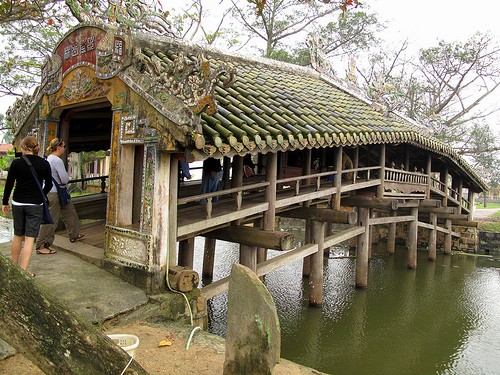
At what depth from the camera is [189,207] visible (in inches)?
Result: 275

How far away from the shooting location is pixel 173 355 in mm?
3957

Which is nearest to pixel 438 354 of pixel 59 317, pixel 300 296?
pixel 300 296

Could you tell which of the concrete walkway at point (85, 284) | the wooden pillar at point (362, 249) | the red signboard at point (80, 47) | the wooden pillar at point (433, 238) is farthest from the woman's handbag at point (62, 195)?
the wooden pillar at point (433, 238)

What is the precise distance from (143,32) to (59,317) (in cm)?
550

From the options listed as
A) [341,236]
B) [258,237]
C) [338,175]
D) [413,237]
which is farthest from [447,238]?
[258,237]

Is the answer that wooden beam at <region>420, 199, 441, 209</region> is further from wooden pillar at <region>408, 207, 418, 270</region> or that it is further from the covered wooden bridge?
the covered wooden bridge

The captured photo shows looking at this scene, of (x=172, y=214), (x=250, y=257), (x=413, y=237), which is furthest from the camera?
(x=413, y=237)

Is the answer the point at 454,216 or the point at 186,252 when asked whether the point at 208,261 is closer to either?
the point at 186,252

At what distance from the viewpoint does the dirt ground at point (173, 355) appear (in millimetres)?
3435

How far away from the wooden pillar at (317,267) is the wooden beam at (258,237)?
2.59m

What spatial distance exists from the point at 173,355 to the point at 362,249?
308 inches

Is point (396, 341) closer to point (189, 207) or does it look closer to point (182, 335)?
point (189, 207)

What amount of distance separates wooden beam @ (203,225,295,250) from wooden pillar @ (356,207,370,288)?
15.7 feet

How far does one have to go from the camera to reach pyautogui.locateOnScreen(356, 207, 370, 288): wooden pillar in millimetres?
10898
